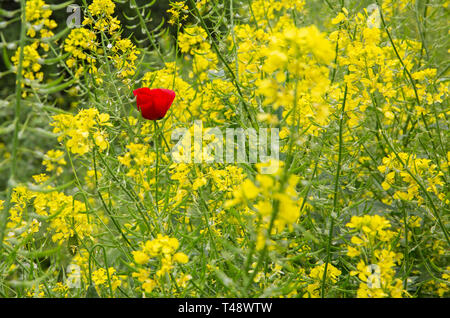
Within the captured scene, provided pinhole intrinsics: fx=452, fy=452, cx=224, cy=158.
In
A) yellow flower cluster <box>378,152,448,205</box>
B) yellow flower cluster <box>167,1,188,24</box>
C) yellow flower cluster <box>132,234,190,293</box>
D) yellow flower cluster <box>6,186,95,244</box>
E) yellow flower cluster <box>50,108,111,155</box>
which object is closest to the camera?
yellow flower cluster <box>132,234,190,293</box>

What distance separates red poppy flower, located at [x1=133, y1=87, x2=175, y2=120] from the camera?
1.36 m

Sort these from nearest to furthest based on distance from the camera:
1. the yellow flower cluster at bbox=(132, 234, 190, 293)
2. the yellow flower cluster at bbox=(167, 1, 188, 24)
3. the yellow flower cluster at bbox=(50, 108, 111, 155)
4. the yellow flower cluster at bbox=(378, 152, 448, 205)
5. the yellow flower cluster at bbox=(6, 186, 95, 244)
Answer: the yellow flower cluster at bbox=(132, 234, 190, 293) < the yellow flower cluster at bbox=(50, 108, 111, 155) < the yellow flower cluster at bbox=(378, 152, 448, 205) < the yellow flower cluster at bbox=(6, 186, 95, 244) < the yellow flower cluster at bbox=(167, 1, 188, 24)

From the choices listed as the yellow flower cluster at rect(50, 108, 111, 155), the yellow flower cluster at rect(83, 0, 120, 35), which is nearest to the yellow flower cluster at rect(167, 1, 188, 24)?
the yellow flower cluster at rect(83, 0, 120, 35)

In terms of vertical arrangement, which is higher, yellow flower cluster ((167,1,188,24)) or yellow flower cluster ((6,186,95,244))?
yellow flower cluster ((167,1,188,24))

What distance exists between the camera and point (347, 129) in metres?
1.53

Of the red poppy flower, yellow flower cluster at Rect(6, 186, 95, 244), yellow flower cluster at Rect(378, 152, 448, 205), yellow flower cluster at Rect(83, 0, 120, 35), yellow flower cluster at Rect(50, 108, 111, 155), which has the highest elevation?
yellow flower cluster at Rect(83, 0, 120, 35)

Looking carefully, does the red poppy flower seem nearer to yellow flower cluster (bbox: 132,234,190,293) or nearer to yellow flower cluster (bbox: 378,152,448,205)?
yellow flower cluster (bbox: 132,234,190,293)

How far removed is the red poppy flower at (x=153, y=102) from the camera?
1.36 meters

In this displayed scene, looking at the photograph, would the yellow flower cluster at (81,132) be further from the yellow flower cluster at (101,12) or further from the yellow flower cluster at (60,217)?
the yellow flower cluster at (101,12)

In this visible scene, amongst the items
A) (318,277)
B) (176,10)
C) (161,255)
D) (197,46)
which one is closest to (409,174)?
(318,277)

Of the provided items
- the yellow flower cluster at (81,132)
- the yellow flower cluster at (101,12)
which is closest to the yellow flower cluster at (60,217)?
the yellow flower cluster at (81,132)
